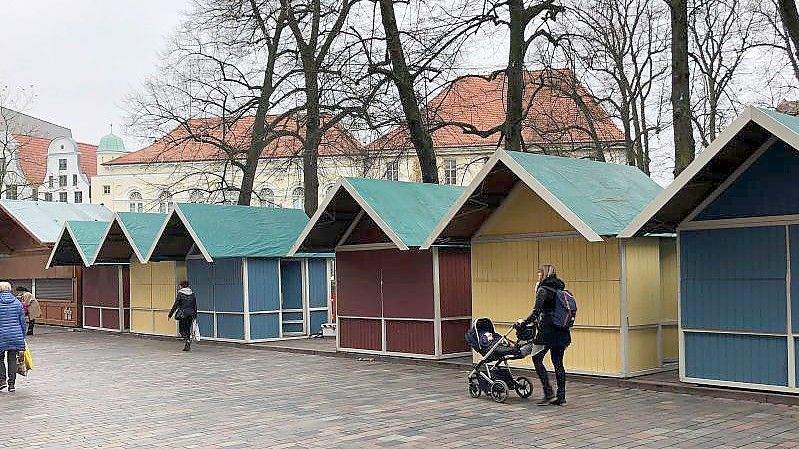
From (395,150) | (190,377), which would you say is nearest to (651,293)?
(190,377)

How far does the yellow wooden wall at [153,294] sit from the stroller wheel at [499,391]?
47.7 feet

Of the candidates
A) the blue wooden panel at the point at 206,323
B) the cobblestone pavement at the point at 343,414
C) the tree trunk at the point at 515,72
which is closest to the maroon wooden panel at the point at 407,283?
the cobblestone pavement at the point at 343,414

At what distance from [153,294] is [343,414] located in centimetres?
1584

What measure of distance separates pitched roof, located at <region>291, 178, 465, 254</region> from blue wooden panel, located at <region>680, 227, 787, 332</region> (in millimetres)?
5529

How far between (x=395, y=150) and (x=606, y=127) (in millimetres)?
10297

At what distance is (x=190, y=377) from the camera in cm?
1664

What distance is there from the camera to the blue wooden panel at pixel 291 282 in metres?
24.1

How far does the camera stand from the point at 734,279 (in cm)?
1269

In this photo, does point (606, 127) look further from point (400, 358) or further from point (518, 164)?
point (518, 164)

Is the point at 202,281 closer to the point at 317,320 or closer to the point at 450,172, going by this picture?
the point at 317,320

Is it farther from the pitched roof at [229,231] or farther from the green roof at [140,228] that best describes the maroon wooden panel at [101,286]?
the pitched roof at [229,231]

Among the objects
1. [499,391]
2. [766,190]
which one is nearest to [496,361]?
[499,391]

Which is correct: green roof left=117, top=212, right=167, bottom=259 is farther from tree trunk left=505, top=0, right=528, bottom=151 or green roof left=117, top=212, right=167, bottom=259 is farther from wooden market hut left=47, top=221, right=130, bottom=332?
tree trunk left=505, top=0, right=528, bottom=151

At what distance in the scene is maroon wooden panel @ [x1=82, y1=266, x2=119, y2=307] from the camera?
94.0 ft
